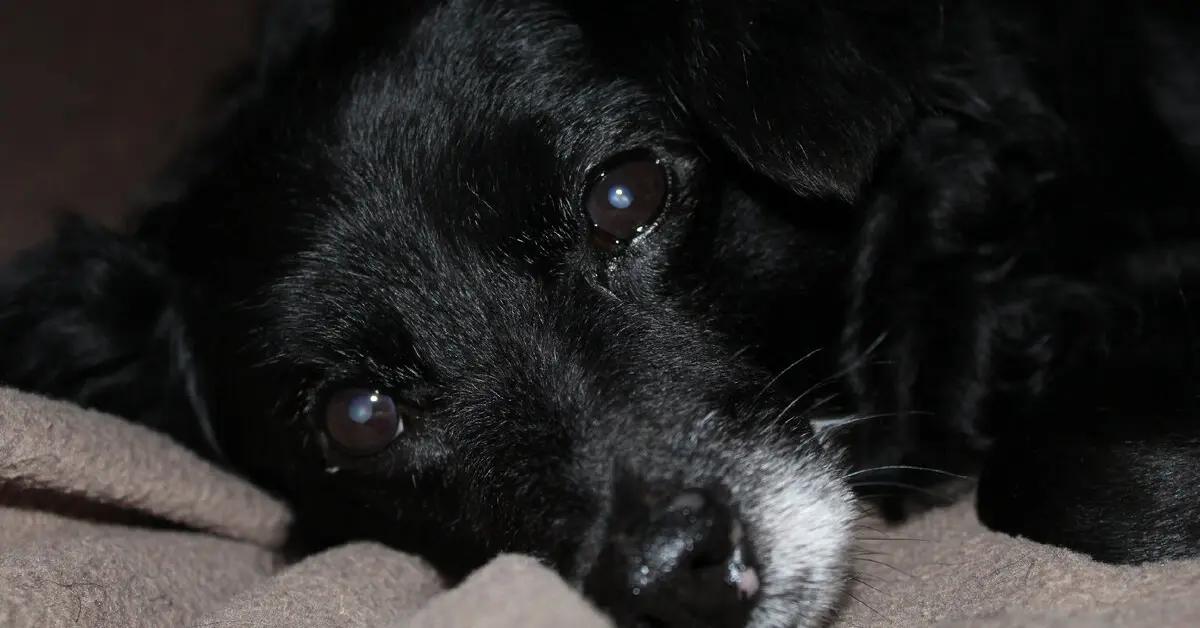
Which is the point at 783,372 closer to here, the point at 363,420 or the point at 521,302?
the point at 521,302

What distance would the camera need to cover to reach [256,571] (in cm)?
158

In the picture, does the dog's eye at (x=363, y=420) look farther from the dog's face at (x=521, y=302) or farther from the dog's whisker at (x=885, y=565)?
the dog's whisker at (x=885, y=565)

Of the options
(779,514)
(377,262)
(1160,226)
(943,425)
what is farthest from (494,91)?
(1160,226)

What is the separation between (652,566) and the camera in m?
1.12

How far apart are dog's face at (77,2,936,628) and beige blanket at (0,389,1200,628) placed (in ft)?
0.35

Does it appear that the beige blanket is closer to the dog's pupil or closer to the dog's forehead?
the dog's forehead

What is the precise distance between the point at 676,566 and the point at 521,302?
419 mm

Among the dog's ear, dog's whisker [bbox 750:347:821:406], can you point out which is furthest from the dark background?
dog's whisker [bbox 750:347:821:406]

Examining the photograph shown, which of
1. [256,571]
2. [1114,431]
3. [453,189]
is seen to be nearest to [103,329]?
[256,571]

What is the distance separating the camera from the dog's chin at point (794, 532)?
3.99 feet

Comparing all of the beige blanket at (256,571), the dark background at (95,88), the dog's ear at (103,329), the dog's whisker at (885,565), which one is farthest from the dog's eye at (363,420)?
the dark background at (95,88)

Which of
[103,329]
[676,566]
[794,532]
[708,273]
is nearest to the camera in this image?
[676,566]

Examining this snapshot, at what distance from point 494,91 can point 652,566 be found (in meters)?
0.63

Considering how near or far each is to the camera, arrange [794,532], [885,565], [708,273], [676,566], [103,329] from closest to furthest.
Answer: [676,566]
[794,532]
[885,565]
[708,273]
[103,329]
